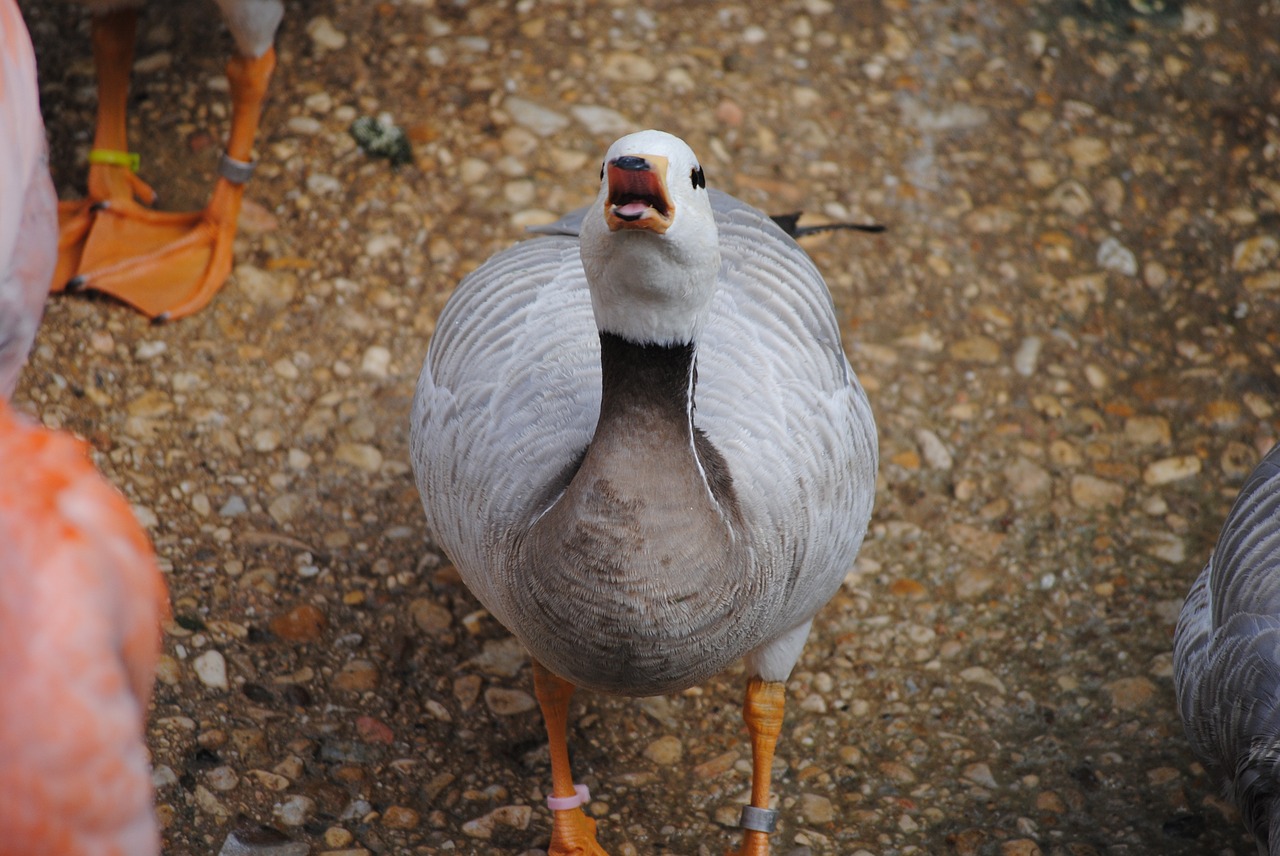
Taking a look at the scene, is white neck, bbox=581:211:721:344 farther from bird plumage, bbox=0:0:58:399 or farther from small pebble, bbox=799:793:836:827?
small pebble, bbox=799:793:836:827

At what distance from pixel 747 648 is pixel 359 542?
1523 mm

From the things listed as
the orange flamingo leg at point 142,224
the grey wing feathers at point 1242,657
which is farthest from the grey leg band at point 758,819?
the orange flamingo leg at point 142,224

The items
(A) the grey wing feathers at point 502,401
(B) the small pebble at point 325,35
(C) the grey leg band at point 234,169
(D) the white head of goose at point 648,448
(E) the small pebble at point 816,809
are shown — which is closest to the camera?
(D) the white head of goose at point 648,448

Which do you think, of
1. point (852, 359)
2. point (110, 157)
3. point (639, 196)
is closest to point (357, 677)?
point (639, 196)

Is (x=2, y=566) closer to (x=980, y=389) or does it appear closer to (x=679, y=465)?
(x=679, y=465)

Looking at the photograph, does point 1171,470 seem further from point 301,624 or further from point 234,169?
point 234,169

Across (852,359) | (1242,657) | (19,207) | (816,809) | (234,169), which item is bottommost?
(816,809)

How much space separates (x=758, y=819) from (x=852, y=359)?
5.90ft

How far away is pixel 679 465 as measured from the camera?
211cm

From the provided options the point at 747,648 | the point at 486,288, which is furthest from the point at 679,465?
the point at 486,288

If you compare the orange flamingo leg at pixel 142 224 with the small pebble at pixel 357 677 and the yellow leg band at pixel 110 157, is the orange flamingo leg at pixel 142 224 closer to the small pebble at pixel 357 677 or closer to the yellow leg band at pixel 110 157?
the yellow leg band at pixel 110 157

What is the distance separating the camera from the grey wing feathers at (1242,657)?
2.40 metres

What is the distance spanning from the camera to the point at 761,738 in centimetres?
286

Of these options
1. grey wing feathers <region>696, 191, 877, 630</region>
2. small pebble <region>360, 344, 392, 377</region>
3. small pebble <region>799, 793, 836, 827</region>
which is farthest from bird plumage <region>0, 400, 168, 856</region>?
small pebble <region>360, 344, 392, 377</region>
